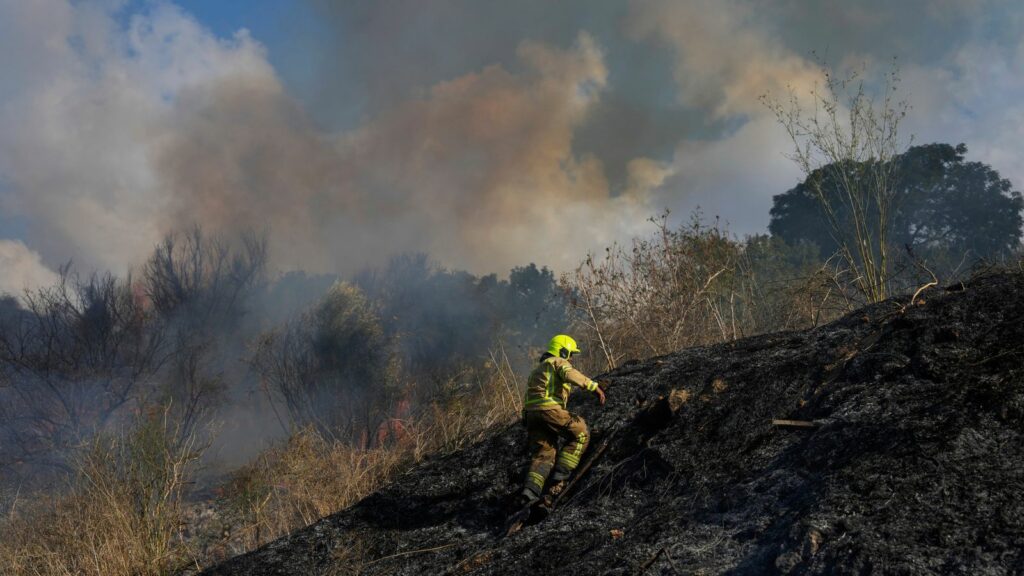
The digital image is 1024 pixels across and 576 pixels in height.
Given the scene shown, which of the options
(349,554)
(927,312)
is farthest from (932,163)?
(349,554)

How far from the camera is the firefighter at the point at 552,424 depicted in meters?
7.60

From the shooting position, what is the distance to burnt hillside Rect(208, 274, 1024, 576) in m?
4.69

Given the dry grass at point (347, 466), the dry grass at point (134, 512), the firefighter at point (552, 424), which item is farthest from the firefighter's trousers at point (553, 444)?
the dry grass at point (134, 512)

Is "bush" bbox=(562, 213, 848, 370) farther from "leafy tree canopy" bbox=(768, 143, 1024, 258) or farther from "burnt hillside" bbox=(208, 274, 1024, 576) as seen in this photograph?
"leafy tree canopy" bbox=(768, 143, 1024, 258)

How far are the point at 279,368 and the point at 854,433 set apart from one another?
25.1 meters

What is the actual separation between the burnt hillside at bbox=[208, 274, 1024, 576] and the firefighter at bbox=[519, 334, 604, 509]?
1.12ft

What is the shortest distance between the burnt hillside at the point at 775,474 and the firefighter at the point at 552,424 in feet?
1.12

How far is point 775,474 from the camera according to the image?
227 inches

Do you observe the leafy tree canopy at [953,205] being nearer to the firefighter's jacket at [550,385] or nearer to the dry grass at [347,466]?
the dry grass at [347,466]

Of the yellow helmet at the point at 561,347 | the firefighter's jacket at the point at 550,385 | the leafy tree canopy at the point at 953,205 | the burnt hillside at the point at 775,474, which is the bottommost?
the burnt hillside at the point at 775,474

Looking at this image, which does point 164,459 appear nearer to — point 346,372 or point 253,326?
point 346,372

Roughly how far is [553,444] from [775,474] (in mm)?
2605

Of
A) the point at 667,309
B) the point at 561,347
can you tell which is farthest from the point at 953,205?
the point at 561,347

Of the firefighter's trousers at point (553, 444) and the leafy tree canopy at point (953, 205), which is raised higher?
the leafy tree canopy at point (953, 205)
